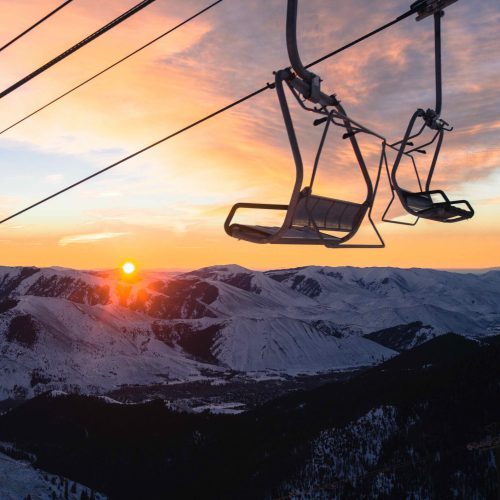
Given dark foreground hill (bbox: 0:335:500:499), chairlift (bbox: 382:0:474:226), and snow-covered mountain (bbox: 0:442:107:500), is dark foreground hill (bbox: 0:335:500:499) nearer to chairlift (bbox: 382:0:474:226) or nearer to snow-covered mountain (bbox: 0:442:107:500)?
snow-covered mountain (bbox: 0:442:107:500)

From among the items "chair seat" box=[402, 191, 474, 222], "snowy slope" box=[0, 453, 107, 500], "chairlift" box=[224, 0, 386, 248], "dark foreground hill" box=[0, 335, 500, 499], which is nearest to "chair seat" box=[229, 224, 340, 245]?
"chairlift" box=[224, 0, 386, 248]

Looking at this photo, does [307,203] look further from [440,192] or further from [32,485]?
[32,485]

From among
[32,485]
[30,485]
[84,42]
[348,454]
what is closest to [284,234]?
[84,42]

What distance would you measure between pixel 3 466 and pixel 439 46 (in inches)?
6636

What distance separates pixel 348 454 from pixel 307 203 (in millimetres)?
158970

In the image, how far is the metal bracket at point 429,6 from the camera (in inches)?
337

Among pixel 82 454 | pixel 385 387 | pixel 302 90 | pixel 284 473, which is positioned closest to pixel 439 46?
pixel 302 90

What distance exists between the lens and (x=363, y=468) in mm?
149125

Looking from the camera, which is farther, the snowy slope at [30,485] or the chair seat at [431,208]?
the snowy slope at [30,485]

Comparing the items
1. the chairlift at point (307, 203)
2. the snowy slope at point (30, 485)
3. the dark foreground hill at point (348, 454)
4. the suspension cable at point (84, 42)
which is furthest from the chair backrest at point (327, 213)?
the snowy slope at point (30, 485)

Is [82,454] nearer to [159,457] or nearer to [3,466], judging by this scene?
[159,457]

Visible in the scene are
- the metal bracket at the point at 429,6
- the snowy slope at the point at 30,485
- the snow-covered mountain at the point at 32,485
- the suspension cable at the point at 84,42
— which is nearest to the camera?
the suspension cable at the point at 84,42

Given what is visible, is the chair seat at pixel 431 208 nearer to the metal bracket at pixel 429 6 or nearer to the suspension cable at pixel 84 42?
the metal bracket at pixel 429 6

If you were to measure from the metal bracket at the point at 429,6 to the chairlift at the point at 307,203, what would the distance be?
1937mm
